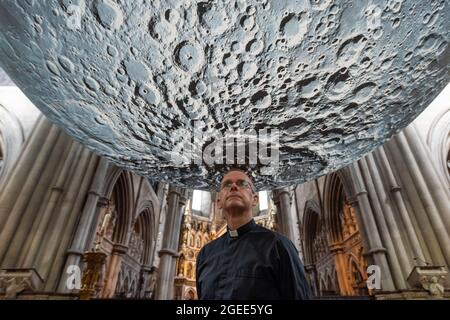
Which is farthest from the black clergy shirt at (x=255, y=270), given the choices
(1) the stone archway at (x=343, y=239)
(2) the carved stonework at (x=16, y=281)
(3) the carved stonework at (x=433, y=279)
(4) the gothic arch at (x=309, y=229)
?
(4) the gothic arch at (x=309, y=229)

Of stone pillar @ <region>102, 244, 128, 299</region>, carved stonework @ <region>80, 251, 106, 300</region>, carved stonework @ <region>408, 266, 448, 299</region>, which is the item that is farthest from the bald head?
stone pillar @ <region>102, 244, 128, 299</region>

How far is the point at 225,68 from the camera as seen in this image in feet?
3.18

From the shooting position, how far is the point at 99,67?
958 mm

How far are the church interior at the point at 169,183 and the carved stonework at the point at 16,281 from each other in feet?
0.06

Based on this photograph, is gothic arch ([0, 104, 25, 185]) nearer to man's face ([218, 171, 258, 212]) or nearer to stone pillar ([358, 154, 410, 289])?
man's face ([218, 171, 258, 212])

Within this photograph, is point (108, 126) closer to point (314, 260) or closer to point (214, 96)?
point (214, 96)

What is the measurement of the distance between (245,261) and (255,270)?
0.21 feet

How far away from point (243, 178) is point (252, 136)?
0.26 m

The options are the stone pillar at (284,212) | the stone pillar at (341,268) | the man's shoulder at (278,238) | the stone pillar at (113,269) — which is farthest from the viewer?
the stone pillar at (113,269)

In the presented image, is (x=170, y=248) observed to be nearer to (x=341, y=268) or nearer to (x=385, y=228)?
(x=385, y=228)

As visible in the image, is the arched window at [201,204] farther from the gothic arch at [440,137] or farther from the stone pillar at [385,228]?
the gothic arch at [440,137]

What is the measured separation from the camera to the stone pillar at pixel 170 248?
25.7 ft
